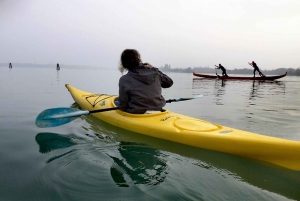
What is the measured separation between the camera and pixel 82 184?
214 cm

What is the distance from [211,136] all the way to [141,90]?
134 cm

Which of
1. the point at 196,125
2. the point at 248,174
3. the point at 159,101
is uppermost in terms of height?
the point at 159,101

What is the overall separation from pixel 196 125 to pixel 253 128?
1.83m

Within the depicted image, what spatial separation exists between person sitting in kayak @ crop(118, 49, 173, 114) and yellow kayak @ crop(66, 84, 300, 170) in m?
0.17

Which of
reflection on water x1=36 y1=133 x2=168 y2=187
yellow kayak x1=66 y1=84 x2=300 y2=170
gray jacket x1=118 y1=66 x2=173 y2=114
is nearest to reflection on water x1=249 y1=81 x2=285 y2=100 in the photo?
gray jacket x1=118 y1=66 x2=173 y2=114

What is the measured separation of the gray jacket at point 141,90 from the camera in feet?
12.2

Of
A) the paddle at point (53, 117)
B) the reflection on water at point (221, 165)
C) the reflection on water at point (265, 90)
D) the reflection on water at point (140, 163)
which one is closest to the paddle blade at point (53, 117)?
the paddle at point (53, 117)

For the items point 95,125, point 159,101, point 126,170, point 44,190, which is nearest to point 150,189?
point 126,170

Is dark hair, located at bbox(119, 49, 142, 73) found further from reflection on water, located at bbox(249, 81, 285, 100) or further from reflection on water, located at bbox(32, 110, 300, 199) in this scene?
reflection on water, located at bbox(249, 81, 285, 100)

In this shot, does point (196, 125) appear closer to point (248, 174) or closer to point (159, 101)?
point (159, 101)

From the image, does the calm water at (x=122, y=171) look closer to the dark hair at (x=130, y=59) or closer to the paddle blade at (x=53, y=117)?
the paddle blade at (x=53, y=117)

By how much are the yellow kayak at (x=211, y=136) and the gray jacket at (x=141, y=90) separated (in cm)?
16

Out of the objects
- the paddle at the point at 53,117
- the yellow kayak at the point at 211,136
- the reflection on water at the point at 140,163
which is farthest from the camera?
the paddle at the point at 53,117

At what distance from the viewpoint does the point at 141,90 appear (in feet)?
12.3
